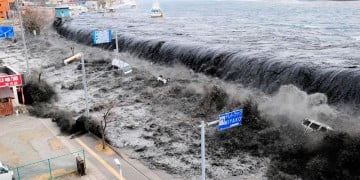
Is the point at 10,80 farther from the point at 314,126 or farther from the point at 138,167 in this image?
the point at 314,126

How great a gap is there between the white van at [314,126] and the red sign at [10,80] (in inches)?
888

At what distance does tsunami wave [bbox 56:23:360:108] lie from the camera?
32.3 meters

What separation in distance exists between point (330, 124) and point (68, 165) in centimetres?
1718

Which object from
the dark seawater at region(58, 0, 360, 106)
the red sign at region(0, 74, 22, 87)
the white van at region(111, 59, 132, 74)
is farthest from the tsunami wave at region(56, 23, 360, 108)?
the red sign at region(0, 74, 22, 87)

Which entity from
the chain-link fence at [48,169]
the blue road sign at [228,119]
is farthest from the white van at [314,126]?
the chain-link fence at [48,169]

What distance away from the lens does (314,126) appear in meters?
26.3

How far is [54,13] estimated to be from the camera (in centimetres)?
11169

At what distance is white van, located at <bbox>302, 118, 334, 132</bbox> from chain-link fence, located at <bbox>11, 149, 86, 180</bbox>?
14.5m

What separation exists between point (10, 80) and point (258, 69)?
23.0 m

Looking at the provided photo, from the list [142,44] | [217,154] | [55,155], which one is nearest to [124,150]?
[55,155]

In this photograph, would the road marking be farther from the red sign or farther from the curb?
the red sign

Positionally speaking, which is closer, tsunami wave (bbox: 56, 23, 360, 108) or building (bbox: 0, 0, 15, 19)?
tsunami wave (bbox: 56, 23, 360, 108)

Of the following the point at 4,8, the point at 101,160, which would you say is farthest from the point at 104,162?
the point at 4,8

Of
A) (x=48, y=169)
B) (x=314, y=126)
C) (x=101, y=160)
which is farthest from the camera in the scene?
(x=314, y=126)
